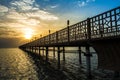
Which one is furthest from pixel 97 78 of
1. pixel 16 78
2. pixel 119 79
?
pixel 16 78

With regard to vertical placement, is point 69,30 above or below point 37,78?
above

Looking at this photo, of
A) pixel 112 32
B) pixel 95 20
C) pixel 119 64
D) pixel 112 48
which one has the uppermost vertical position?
pixel 95 20

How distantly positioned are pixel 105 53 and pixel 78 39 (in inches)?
210

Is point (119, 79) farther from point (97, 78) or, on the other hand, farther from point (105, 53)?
point (105, 53)

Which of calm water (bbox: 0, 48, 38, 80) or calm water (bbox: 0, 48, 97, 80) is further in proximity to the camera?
calm water (bbox: 0, 48, 97, 80)

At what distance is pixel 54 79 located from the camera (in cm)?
2098

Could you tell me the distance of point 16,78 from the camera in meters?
22.5

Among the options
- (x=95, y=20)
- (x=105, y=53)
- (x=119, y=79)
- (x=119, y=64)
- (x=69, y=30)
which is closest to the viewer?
(x=119, y=64)

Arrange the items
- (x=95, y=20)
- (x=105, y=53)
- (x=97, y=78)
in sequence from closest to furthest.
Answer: (x=105, y=53) < (x=95, y=20) < (x=97, y=78)

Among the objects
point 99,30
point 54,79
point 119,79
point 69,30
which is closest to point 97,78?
point 119,79

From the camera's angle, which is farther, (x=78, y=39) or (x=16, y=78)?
(x=16, y=78)

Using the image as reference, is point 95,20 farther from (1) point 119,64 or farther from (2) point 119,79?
(2) point 119,79

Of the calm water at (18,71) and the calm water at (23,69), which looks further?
the calm water at (23,69)

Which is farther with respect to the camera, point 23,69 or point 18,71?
point 23,69
